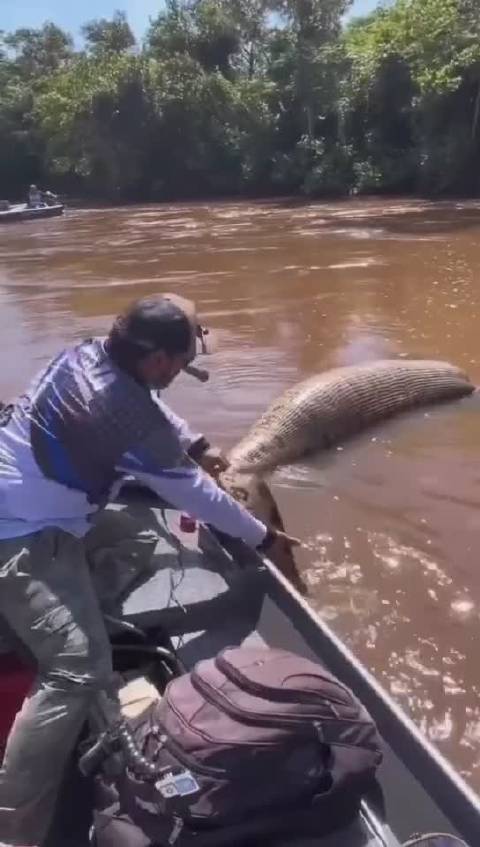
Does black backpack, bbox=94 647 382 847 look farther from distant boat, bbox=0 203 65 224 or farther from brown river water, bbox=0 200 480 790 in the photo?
Answer: distant boat, bbox=0 203 65 224

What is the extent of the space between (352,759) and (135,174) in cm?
3729

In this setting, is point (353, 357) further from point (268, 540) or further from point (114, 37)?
point (114, 37)

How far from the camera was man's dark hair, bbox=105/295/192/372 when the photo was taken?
270cm

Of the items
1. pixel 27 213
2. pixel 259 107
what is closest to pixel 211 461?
pixel 27 213

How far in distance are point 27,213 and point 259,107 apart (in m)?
11.5

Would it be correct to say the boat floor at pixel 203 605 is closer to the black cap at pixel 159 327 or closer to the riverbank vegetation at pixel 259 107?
the black cap at pixel 159 327

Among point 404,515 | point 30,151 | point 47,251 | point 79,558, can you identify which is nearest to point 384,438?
point 404,515

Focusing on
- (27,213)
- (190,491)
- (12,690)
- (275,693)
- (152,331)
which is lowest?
(27,213)

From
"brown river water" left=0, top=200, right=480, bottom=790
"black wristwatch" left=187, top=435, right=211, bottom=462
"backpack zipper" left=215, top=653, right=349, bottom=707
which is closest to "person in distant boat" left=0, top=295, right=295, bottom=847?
"backpack zipper" left=215, top=653, right=349, bottom=707

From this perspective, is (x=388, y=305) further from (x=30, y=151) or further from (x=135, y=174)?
(x=30, y=151)

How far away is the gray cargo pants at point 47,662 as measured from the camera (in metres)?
2.49

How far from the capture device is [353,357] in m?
9.27

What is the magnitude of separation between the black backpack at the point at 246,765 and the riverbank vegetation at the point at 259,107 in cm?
2632

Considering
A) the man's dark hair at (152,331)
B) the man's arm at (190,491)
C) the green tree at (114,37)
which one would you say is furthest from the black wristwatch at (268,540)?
the green tree at (114,37)
